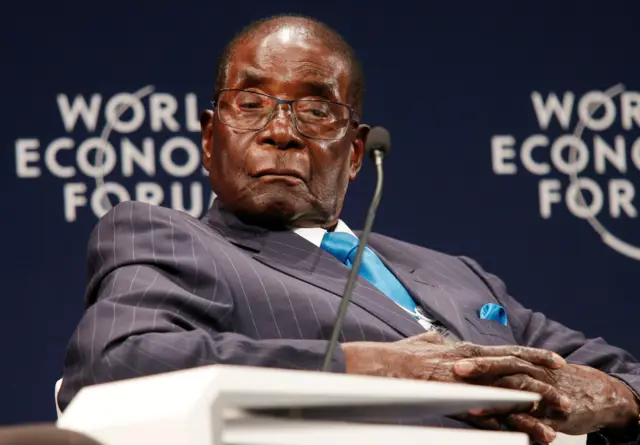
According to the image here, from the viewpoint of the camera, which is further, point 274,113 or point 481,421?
point 274,113

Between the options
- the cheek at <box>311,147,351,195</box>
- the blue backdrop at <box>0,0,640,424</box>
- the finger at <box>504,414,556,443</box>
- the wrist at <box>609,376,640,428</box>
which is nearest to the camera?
the finger at <box>504,414,556,443</box>

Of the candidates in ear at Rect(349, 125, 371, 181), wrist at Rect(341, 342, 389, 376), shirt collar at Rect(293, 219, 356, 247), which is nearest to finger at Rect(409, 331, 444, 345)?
wrist at Rect(341, 342, 389, 376)

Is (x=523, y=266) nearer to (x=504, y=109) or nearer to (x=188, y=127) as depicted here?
(x=504, y=109)

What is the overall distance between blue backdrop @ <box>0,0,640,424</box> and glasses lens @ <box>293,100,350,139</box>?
0.89 m

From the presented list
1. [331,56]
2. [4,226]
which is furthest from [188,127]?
[331,56]

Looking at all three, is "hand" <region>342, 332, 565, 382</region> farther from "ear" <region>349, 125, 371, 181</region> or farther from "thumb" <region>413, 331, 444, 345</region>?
"ear" <region>349, 125, 371, 181</region>

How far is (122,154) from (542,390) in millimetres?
1772

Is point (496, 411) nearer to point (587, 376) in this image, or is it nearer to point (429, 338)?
point (429, 338)

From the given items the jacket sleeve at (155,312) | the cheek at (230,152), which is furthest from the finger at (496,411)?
the cheek at (230,152)

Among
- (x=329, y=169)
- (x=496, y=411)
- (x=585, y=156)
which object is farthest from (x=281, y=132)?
(x=585, y=156)

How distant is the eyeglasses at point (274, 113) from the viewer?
8.02 ft

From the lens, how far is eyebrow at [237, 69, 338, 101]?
2.46 meters

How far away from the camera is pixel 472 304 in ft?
8.27

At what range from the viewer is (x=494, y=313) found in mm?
2504
